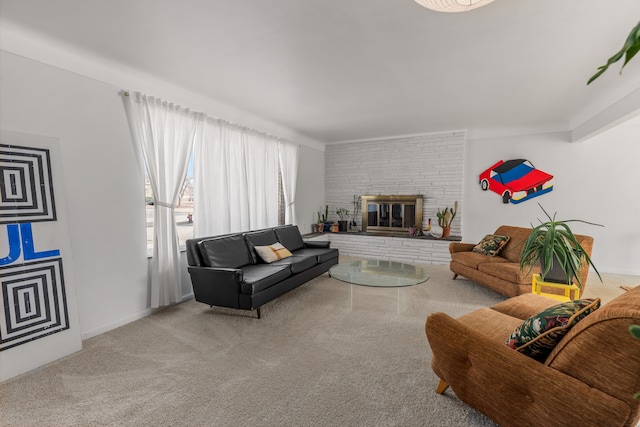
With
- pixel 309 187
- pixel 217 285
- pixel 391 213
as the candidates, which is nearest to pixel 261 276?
pixel 217 285

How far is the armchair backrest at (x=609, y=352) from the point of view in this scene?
1.22m

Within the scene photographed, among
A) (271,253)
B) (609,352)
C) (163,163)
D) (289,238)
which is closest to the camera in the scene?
(609,352)

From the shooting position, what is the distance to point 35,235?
2463 mm

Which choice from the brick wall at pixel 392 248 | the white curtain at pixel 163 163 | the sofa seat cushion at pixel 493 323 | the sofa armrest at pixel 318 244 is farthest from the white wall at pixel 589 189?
the white curtain at pixel 163 163

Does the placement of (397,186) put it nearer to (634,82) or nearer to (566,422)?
(634,82)

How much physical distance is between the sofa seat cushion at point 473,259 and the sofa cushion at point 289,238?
245 centimetres

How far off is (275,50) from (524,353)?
9.21 feet

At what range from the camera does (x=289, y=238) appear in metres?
4.98

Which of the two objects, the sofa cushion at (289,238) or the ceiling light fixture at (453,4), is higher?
the ceiling light fixture at (453,4)

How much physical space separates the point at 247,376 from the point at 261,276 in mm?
1198

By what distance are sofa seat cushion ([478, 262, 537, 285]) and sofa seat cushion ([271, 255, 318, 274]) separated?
2.27m

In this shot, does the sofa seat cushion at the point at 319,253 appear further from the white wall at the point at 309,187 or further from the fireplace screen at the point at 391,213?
the fireplace screen at the point at 391,213

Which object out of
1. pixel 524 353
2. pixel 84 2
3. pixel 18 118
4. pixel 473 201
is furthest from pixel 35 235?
pixel 473 201

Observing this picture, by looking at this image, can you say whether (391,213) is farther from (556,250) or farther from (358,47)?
(358,47)
